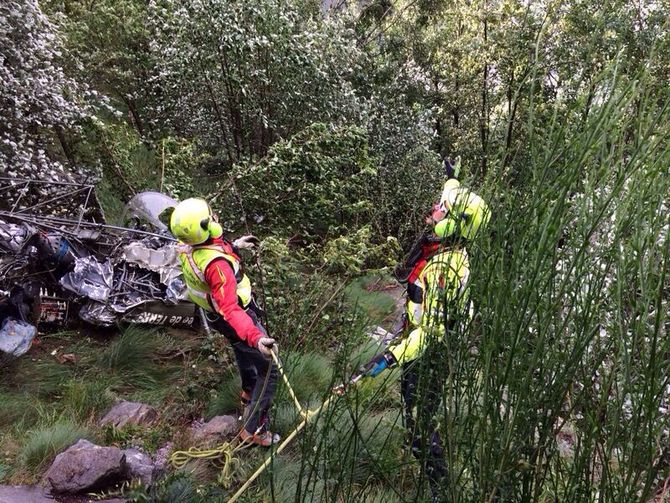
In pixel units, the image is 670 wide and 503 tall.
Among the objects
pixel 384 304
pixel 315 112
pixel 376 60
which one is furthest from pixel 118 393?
pixel 376 60

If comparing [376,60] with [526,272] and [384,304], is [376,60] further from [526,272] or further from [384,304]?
[526,272]

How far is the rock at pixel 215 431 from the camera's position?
4363mm

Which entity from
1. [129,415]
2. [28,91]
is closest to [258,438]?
[129,415]

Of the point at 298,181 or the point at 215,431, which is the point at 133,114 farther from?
the point at 215,431

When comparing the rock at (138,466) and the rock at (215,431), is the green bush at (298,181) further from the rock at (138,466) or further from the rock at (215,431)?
the rock at (138,466)

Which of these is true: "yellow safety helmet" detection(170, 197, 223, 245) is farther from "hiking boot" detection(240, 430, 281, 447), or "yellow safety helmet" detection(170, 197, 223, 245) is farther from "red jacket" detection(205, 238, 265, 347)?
"hiking boot" detection(240, 430, 281, 447)

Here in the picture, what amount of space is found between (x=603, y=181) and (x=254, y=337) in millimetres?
2626

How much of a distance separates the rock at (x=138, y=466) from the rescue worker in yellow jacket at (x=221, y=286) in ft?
2.16

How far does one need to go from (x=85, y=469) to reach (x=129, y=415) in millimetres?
942

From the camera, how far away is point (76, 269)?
556 centimetres

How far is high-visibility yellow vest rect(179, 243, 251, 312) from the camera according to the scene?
405 cm

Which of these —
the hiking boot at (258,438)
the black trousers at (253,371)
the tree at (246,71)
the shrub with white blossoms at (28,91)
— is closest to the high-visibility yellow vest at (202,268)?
the black trousers at (253,371)

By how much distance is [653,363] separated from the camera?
1.44 metres

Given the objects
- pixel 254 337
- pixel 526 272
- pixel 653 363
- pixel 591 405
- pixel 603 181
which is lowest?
pixel 254 337
